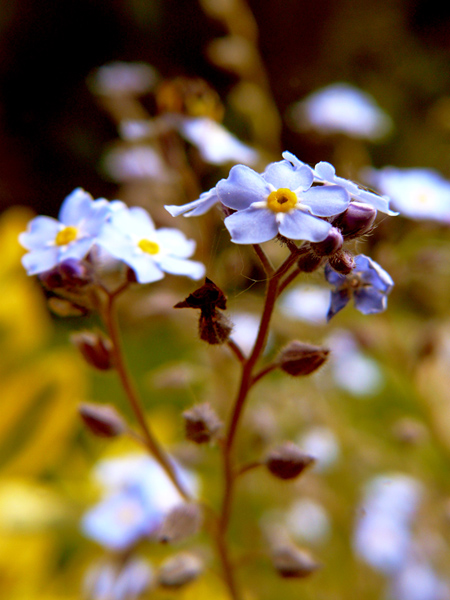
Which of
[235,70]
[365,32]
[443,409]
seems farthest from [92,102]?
[443,409]

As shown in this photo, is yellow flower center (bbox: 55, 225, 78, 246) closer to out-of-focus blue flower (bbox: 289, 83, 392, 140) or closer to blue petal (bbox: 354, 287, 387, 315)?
blue petal (bbox: 354, 287, 387, 315)

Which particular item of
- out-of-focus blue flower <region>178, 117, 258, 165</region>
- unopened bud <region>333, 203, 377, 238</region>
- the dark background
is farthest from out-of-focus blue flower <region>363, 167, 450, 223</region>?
the dark background

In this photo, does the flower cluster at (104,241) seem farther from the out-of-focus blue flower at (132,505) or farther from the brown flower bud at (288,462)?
the out-of-focus blue flower at (132,505)

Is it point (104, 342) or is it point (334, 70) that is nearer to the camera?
point (104, 342)

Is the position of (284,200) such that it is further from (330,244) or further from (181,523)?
(181,523)

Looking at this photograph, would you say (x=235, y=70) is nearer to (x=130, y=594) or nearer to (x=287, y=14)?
(x=130, y=594)

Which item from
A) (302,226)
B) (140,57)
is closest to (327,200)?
(302,226)
